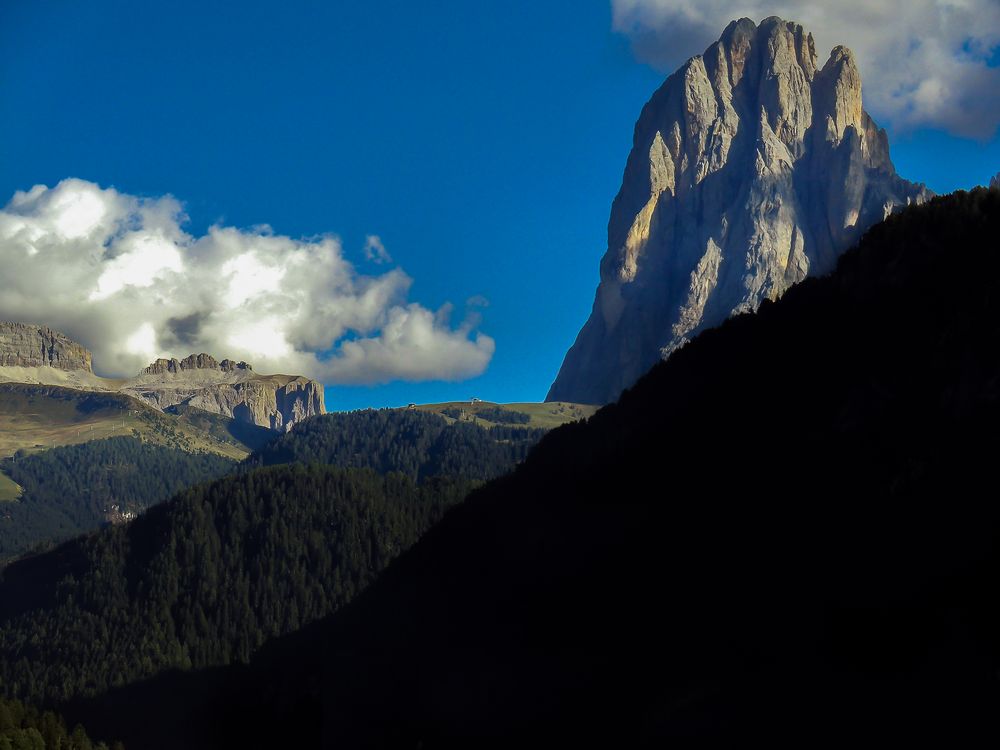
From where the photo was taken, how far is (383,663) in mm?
100625

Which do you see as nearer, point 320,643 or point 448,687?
point 448,687

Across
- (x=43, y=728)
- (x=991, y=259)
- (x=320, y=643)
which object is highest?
(x=991, y=259)

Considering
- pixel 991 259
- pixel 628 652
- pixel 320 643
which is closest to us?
pixel 991 259

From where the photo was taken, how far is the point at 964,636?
133 ft

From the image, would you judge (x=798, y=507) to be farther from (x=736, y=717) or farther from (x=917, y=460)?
(x=736, y=717)

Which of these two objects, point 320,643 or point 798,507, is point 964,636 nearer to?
point 798,507

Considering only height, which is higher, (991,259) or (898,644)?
(991,259)

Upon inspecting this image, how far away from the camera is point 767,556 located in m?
59.2

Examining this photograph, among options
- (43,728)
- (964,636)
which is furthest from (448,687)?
(43,728)

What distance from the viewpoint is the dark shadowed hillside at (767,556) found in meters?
44.2

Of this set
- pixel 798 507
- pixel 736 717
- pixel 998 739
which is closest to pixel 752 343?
pixel 798 507

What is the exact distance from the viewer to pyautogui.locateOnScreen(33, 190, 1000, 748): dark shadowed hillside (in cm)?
4419

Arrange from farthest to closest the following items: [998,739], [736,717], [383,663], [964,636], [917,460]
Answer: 1. [383,663]
2. [917,460]
3. [736,717]
4. [964,636]
5. [998,739]

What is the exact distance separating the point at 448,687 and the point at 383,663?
20.7 metres
